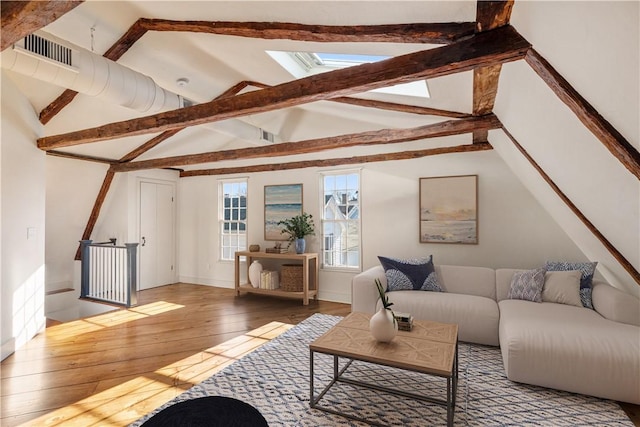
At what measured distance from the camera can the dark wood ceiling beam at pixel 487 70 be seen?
4.64 feet

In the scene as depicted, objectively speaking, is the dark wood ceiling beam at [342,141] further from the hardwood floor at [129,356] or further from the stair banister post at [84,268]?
the hardwood floor at [129,356]

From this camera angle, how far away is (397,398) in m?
2.23

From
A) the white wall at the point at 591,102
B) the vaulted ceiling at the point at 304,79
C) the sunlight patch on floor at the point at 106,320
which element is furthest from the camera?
the sunlight patch on floor at the point at 106,320

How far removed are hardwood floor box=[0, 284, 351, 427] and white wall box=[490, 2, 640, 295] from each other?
306 cm

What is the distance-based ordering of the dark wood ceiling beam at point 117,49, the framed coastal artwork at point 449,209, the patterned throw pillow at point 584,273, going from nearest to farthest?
1. the dark wood ceiling beam at point 117,49
2. the patterned throw pillow at point 584,273
3. the framed coastal artwork at point 449,209

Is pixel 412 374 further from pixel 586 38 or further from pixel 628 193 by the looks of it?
pixel 586 38

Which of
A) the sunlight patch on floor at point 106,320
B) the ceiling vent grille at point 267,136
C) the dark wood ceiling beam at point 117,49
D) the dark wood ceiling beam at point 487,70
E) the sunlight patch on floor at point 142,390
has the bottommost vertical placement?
the sunlight patch on floor at point 106,320

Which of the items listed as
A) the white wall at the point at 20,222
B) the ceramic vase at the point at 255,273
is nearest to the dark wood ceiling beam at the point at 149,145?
the white wall at the point at 20,222

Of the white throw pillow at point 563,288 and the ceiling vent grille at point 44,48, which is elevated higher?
the ceiling vent grille at point 44,48

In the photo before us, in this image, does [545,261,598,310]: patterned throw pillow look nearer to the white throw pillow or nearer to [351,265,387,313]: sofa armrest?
the white throw pillow

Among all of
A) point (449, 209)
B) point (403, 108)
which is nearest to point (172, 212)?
point (403, 108)

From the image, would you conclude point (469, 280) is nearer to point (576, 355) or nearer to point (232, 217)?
point (576, 355)

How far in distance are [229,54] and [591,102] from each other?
285cm

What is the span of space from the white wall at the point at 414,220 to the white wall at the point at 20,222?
2.84m
